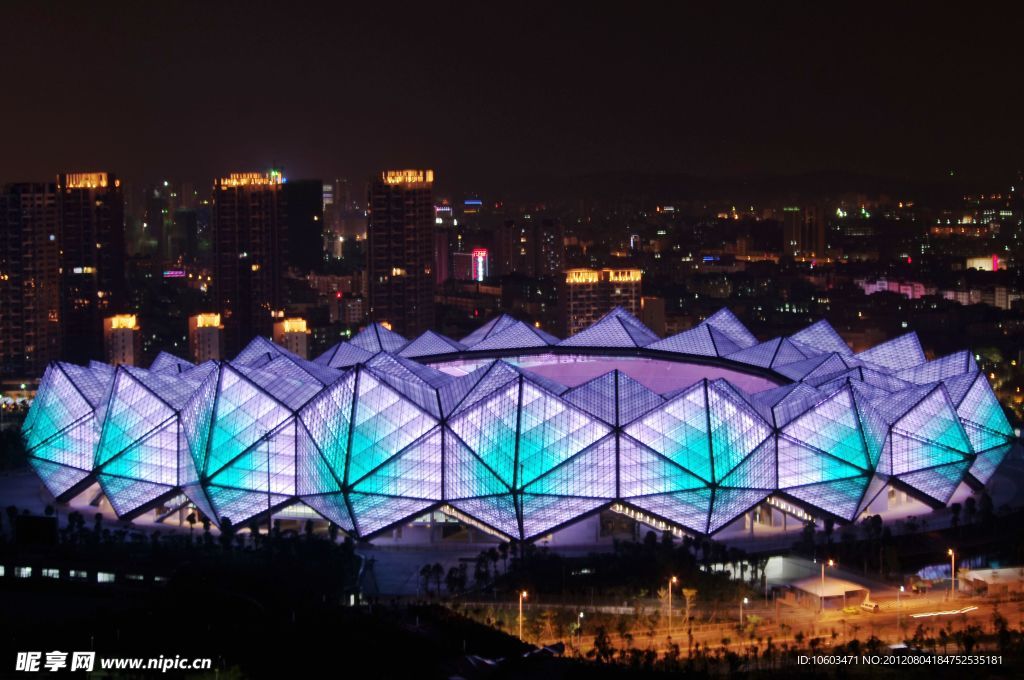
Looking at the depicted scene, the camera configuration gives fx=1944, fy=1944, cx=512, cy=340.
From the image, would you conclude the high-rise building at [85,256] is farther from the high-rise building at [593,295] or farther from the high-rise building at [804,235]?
the high-rise building at [804,235]

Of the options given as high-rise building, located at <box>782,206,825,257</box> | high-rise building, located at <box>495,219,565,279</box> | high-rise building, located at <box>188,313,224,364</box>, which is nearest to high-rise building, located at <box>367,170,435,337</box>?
high-rise building, located at <box>188,313,224,364</box>

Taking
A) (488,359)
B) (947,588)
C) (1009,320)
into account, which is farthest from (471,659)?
(1009,320)

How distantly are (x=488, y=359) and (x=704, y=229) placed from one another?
74.9 m

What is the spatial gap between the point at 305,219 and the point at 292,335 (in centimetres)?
4075

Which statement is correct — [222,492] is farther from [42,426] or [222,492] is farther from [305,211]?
[305,211]

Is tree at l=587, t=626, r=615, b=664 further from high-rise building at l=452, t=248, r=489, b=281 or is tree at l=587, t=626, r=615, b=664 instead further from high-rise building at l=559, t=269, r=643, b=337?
high-rise building at l=452, t=248, r=489, b=281

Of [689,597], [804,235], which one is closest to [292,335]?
[689,597]

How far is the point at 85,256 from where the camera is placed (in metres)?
67.9

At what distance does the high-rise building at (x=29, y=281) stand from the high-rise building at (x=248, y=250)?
19.6ft

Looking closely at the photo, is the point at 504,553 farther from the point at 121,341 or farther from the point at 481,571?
the point at 121,341

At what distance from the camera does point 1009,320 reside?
77375 millimetres

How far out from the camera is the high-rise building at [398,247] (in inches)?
2788

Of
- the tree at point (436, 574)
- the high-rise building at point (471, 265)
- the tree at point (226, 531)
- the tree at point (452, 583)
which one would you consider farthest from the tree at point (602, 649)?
the high-rise building at point (471, 265)

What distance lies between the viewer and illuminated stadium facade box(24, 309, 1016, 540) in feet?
117
